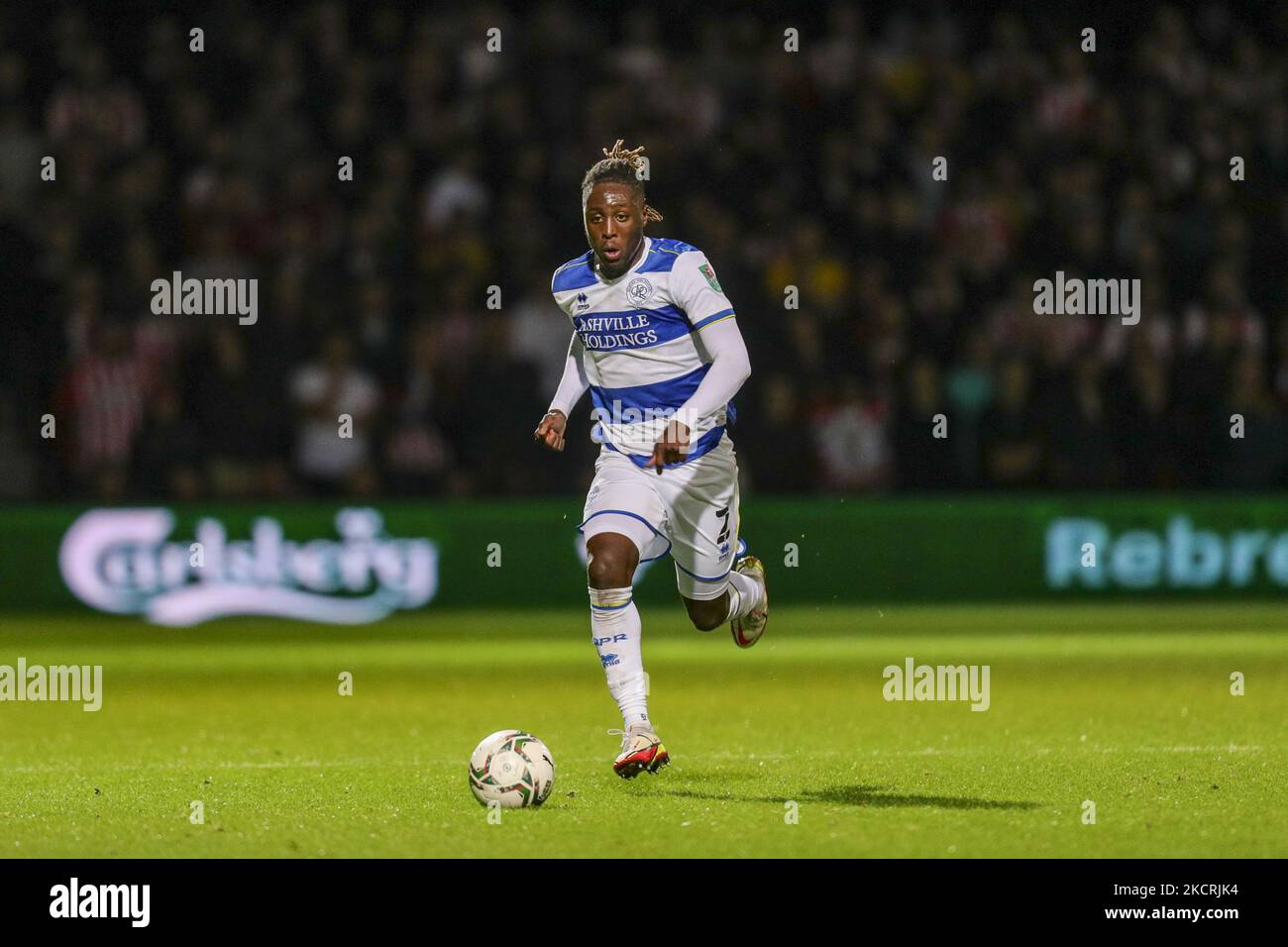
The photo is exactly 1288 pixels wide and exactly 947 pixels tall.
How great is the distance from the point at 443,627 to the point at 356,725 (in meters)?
4.49

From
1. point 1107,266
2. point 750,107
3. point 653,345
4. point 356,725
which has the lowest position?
point 356,725

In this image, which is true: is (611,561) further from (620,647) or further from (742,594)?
(742,594)

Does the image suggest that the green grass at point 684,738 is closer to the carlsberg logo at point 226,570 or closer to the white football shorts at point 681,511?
the carlsberg logo at point 226,570

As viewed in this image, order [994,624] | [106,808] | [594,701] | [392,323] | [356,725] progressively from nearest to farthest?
[106,808], [356,725], [594,701], [994,624], [392,323]

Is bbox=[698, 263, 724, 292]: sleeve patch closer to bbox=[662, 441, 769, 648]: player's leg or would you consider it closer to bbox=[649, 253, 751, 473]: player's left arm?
bbox=[649, 253, 751, 473]: player's left arm

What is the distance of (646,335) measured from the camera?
7.91 meters

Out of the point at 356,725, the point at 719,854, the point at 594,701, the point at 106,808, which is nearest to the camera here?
the point at 719,854

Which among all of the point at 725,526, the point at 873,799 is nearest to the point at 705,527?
the point at 725,526

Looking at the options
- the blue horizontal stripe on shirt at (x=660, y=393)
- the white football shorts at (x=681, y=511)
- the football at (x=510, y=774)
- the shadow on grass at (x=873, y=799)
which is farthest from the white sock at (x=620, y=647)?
the blue horizontal stripe on shirt at (x=660, y=393)

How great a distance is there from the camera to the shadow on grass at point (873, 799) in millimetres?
7043

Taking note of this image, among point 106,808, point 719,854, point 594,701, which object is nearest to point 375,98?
point 594,701

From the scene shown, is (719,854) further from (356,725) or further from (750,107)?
(750,107)

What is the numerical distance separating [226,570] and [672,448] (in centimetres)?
734

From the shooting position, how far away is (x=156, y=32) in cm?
1678
